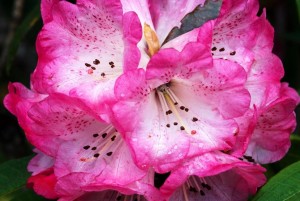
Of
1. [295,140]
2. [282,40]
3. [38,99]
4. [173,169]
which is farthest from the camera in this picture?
[282,40]

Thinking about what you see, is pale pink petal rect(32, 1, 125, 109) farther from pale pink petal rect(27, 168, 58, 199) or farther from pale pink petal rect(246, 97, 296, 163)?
pale pink petal rect(246, 97, 296, 163)

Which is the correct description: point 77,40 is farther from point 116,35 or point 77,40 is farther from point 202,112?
point 202,112

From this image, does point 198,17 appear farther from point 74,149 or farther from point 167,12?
point 74,149

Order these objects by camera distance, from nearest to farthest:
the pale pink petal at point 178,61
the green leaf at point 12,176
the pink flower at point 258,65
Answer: the pale pink petal at point 178,61 → the pink flower at point 258,65 → the green leaf at point 12,176

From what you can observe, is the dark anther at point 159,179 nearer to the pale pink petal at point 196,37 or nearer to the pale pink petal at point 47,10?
the pale pink petal at point 196,37

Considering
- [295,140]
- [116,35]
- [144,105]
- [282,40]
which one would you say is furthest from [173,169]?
[282,40]

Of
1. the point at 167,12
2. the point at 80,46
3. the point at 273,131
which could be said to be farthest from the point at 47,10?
the point at 273,131

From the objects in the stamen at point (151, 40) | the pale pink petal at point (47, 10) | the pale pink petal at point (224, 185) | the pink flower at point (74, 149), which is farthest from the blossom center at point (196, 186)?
the pale pink petal at point (47, 10)
